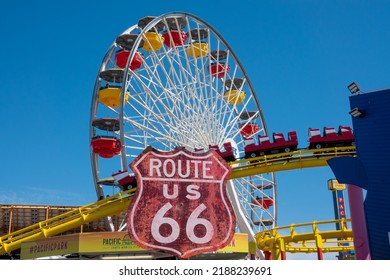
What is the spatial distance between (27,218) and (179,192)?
32.2 m

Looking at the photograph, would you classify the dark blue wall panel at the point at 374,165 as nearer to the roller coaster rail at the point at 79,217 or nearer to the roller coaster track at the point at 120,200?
the roller coaster track at the point at 120,200

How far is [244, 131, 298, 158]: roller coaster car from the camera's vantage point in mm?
26984

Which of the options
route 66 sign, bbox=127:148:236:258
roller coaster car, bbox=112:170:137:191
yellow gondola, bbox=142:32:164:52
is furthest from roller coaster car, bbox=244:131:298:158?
route 66 sign, bbox=127:148:236:258

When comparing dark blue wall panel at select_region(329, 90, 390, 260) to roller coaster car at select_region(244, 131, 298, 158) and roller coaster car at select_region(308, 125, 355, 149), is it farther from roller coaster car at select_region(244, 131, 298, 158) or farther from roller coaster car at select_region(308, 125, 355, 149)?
roller coaster car at select_region(244, 131, 298, 158)

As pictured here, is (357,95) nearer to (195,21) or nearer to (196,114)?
(196,114)

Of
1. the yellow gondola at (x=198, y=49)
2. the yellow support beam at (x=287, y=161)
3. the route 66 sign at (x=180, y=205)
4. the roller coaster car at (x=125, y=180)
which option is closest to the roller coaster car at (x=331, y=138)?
the yellow support beam at (x=287, y=161)

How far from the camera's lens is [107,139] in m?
32.8

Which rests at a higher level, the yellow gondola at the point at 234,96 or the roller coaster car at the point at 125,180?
the yellow gondola at the point at 234,96

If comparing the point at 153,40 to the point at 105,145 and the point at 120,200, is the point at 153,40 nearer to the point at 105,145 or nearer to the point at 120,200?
the point at 105,145

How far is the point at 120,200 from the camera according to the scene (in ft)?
88.7

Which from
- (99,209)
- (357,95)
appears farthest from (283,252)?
(357,95)

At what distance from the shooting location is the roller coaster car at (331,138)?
26141 mm

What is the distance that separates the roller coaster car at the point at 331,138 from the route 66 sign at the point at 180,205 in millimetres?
15820
